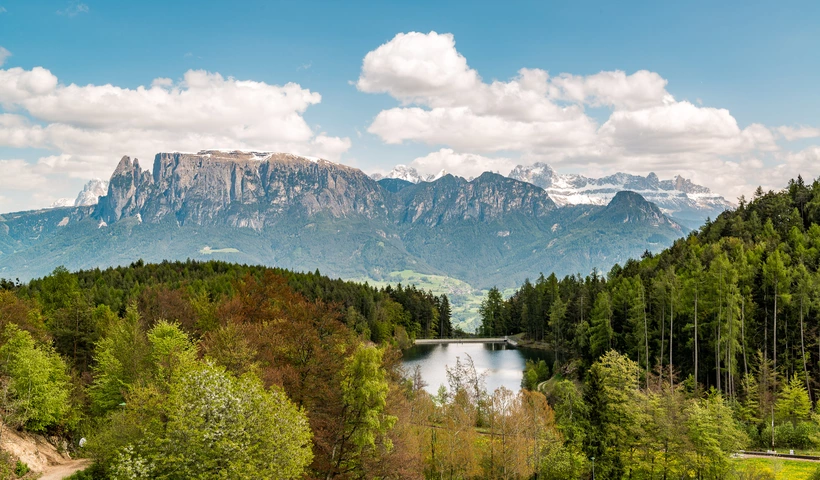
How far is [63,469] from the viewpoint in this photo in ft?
141

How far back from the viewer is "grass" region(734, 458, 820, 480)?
48.5 metres

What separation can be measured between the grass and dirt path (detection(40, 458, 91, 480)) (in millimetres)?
50432

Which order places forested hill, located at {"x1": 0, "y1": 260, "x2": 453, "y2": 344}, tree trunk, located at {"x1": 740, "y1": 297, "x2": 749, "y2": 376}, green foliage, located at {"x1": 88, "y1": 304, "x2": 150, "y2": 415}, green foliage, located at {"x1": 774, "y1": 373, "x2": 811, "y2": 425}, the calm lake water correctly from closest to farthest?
green foliage, located at {"x1": 88, "y1": 304, "x2": 150, "y2": 415} < green foliage, located at {"x1": 774, "y1": 373, "x2": 811, "y2": 425} < tree trunk, located at {"x1": 740, "y1": 297, "x2": 749, "y2": 376} < forested hill, located at {"x1": 0, "y1": 260, "x2": 453, "y2": 344} < the calm lake water

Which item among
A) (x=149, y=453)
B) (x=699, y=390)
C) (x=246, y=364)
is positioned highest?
(x=246, y=364)

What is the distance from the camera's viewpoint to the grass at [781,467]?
48469 millimetres

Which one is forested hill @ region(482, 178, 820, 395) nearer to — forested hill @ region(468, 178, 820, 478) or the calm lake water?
forested hill @ region(468, 178, 820, 478)

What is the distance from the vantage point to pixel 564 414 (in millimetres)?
53250

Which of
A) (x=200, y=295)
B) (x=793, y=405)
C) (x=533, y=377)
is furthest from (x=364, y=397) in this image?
(x=200, y=295)

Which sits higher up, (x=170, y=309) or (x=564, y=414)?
(x=170, y=309)

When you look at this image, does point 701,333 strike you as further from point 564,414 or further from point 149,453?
point 149,453

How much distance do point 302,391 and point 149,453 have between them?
45.6ft

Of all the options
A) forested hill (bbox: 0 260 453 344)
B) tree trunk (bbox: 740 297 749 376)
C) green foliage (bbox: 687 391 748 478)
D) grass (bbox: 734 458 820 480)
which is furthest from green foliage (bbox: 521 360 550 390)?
green foliage (bbox: 687 391 748 478)

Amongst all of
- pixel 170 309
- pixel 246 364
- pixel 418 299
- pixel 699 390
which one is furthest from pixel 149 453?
pixel 418 299

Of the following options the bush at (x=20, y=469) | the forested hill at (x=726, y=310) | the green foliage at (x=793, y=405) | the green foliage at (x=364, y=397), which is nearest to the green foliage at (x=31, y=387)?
the bush at (x=20, y=469)
